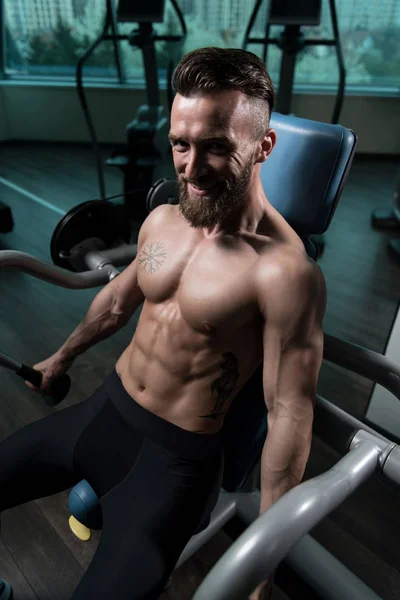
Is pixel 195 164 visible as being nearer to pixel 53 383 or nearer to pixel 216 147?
pixel 216 147

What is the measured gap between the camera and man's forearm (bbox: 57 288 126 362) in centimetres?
121

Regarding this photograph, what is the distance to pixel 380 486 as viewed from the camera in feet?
5.12

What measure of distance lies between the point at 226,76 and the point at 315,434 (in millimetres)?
691

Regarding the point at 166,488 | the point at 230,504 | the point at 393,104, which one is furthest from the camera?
the point at 393,104

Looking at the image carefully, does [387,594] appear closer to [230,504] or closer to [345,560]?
[345,560]

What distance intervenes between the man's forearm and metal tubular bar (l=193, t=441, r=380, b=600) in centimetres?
69

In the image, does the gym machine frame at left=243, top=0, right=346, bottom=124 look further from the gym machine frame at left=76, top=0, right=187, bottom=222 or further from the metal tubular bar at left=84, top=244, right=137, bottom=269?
the metal tubular bar at left=84, top=244, right=137, bottom=269

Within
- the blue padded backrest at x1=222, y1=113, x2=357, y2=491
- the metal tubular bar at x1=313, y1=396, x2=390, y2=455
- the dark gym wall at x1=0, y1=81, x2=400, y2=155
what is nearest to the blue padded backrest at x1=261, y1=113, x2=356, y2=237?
the blue padded backrest at x1=222, y1=113, x2=357, y2=491

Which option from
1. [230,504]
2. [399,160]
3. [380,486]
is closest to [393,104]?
[399,160]

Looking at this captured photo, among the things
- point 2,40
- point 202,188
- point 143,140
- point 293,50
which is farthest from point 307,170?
point 2,40

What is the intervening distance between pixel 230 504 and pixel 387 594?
0.47 metres

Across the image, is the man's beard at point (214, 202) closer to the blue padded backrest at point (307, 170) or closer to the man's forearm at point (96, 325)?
the blue padded backrest at point (307, 170)

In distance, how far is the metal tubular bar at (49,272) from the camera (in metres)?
1.11

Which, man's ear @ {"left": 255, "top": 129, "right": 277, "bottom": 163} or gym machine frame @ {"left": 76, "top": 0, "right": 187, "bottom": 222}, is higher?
man's ear @ {"left": 255, "top": 129, "right": 277, "bottom": 163}
